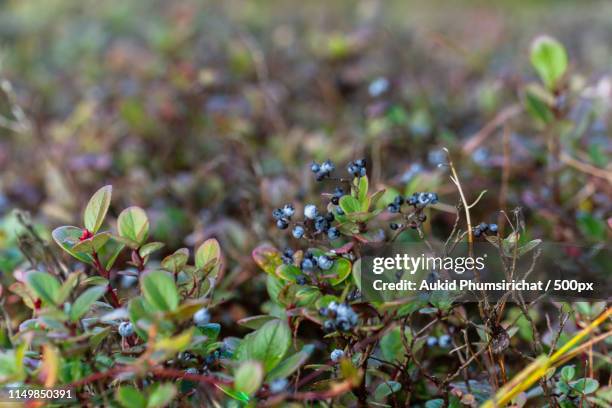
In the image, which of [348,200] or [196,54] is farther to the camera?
[196,54]

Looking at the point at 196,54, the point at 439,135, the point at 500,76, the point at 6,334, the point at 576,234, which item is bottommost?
the point at 6,334

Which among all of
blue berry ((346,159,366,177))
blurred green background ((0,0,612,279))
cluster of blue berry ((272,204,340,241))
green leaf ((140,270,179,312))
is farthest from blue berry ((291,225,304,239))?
blurred green background ((0,0,612,279))

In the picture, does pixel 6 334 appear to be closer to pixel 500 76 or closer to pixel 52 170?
pixel 52 170

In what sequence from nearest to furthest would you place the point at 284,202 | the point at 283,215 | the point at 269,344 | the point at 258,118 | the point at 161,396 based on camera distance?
the point at 161,396 < the point at 269,344 < the point at 283,215 < the point at 284,202 < the point at 258,118

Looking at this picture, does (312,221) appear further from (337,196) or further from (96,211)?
(96,211)

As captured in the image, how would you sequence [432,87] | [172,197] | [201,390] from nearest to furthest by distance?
[201,390] → [172,197] → [432,87]

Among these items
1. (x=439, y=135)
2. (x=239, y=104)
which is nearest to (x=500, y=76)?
(x=439, y=135)

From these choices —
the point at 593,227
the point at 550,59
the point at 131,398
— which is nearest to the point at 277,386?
the point at 131,398

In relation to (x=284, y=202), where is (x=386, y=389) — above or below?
below
